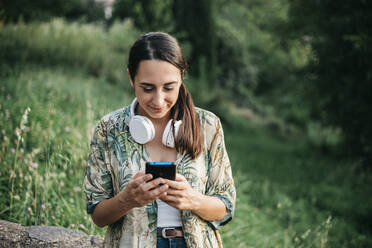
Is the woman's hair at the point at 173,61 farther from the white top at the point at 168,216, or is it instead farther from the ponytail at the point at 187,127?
the white top at the point at 168,216

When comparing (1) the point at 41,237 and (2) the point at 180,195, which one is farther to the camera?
(1) the point at 41,237

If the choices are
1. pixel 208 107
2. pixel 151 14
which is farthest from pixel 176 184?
pixel 208 107

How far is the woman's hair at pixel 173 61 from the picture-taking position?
1.87 meters

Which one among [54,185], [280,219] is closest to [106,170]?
[54,185]

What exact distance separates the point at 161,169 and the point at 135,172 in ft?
0.98

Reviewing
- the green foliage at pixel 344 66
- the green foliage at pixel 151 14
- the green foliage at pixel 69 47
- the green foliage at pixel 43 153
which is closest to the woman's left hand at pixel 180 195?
the green foliage at pixel 43 153

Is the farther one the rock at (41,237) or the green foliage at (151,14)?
the green foliage at (151,14)

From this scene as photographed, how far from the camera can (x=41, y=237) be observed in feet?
7.80

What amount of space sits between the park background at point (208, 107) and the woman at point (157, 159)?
40.8 inches

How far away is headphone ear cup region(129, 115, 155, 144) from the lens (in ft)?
6.07

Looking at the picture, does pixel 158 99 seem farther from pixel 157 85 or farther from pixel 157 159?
pixel 157 159

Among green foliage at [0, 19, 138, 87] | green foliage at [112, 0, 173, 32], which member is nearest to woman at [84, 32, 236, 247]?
green foliage at [0, 19, 138, 87]

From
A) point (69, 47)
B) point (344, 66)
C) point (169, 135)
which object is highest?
point (69, 47)

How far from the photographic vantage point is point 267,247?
164 inches
